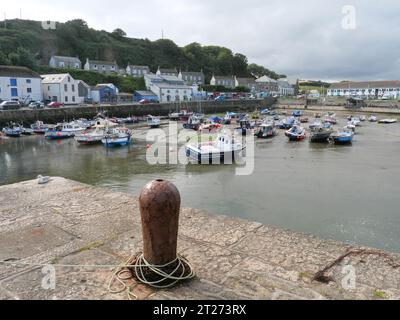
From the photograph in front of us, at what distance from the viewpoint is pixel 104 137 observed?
1272 inches

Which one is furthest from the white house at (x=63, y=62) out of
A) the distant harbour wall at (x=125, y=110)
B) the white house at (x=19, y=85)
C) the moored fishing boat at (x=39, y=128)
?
the moored fishing boat at (x=39, y=128)

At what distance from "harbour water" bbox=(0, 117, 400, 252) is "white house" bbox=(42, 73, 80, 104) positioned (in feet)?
78.0

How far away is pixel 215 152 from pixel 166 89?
55.1m

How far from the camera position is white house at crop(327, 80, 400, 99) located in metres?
100

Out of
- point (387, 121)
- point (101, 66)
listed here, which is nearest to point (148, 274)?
point (387, 121)

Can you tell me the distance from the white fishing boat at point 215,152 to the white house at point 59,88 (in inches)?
A: 1567

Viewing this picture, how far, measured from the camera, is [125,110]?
55812 millimetres

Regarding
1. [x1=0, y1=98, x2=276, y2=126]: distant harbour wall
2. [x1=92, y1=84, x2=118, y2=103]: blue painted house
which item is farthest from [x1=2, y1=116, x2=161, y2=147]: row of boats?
[x1=92, y1=84, x2=118, y2=103]: blue painted house

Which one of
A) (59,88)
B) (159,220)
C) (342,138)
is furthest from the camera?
(59,88)

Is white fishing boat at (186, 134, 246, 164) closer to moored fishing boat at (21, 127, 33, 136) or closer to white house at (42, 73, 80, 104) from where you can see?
moored fishing boat at (21, 127, 33, 136)

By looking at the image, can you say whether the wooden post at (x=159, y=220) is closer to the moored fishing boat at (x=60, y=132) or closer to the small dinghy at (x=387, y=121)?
the moored fishing boat at (x=60, y=132)

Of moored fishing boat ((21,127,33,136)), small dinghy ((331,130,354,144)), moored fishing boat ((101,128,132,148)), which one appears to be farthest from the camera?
moored fishing boat ((21,127,33,136))

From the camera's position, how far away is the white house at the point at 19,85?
164 ft

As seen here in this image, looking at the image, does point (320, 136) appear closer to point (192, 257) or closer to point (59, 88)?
point (192, 257)
